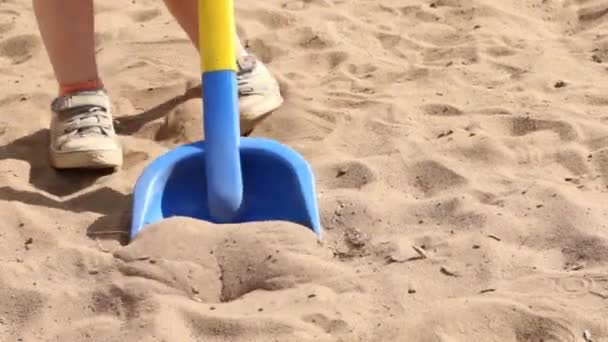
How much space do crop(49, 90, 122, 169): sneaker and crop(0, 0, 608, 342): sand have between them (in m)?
0.04

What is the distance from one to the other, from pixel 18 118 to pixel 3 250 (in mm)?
599

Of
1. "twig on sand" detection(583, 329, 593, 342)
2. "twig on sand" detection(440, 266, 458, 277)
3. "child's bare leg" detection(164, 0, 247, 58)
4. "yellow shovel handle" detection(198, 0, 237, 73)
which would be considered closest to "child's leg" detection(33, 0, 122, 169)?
"child's bare leg" detection(164, 0, 247, 58)

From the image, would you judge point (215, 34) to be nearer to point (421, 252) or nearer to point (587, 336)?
point (421, 252)

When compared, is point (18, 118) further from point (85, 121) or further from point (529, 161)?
point (529, 161)

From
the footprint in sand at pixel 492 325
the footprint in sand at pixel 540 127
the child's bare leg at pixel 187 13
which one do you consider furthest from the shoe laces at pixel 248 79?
the footprint in sand at pixel 492 325

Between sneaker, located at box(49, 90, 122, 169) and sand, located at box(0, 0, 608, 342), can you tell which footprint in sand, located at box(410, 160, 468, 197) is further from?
sneaker, located at box(49, 90, 122, 169)

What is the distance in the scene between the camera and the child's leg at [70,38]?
204cm

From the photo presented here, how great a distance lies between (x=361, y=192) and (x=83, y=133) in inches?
22.8

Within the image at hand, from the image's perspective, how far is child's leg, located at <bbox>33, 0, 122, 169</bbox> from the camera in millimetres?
2012

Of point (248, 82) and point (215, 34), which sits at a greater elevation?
point (215, 34)

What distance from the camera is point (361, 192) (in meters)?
1.90

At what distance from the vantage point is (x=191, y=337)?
59.1 inches

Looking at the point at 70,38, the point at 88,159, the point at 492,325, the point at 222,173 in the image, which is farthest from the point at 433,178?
the point at 70,38

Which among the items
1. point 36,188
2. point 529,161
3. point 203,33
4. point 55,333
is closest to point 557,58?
point 529,161
